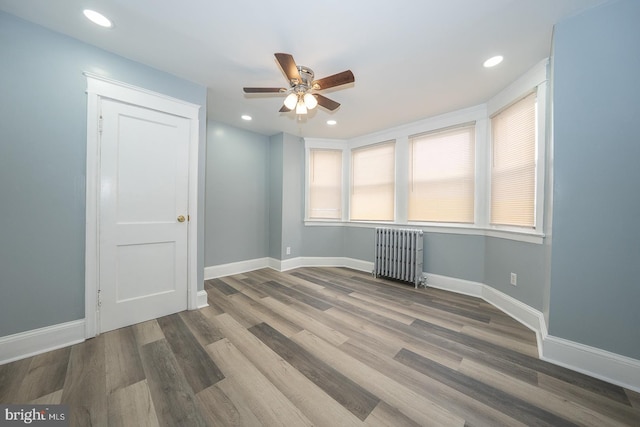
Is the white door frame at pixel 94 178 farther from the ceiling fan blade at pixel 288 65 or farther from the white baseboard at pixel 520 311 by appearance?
the white baseboard at pixel 520 311

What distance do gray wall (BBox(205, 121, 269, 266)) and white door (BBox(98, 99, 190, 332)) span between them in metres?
1.20

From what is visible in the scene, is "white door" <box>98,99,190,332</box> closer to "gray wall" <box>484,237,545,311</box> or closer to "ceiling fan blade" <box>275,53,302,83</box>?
"ceiling fan blade" <box>275,53,302,83</box>

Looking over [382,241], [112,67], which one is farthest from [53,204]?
[382,241]

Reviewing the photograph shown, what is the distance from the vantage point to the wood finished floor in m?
1.22

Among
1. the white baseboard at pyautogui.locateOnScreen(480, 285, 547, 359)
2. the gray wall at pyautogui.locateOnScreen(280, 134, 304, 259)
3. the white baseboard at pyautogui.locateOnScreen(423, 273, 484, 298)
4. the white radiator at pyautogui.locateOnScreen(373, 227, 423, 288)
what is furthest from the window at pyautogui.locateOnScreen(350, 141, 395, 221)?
the white baseboard at pyautogui.locateOnScreen(480, 285, 547, 359)

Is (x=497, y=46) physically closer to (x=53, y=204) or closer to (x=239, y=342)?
(x=239, y=342)

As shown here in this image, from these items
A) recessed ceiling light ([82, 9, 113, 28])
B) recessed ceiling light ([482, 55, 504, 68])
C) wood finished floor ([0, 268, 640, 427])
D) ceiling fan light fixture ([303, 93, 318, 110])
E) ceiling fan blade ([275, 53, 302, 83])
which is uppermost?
recessed ceiling light ([482, 55, 504, 68])

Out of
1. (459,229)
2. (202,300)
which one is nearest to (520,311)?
(459,229)

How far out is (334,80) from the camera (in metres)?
1.81

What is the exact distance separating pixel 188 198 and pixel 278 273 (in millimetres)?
2037

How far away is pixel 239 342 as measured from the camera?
6.18 ft

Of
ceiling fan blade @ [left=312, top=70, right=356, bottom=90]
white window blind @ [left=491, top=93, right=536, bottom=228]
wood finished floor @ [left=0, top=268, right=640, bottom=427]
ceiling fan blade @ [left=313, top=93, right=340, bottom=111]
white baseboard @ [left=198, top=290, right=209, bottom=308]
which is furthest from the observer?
white baseboard @ [left=198, top=290, right=209, bottom=308]

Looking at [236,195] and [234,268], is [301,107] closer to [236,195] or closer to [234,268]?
[236,195]

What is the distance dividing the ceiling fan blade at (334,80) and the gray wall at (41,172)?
191cm
